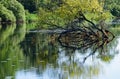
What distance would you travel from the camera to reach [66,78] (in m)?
21.0

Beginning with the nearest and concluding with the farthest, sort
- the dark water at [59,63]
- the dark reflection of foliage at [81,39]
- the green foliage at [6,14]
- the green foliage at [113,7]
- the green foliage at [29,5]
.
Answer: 1. the dark water at [59,63]
2. the dark reflection of foliage at [81,39]
3. the green foliage at [6,14]
4. the green foliage at [29,5]
5. the green foliage at [113,7]

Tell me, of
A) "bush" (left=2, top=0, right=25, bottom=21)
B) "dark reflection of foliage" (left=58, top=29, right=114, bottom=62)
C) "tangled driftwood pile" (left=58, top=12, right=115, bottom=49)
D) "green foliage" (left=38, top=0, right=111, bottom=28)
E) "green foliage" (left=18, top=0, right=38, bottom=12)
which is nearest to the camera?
"dark reflection of foliage" (left=58, top=29, right=114, bottom=62)

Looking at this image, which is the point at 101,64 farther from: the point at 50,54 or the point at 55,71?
the point at 50,54

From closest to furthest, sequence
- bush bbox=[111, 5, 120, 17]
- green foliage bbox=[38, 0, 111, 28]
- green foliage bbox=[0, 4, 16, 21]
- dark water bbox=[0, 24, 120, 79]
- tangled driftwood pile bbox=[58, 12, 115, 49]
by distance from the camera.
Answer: dark water bbox=[0, 24, 120, 79]
tangled driftwood pile bbox=[58, 12, 115, 49]
green foliage bbox=[38, 0, 111, 28]
green foliage bbox=[0, 4, 16, 21]
bush bbox=[111, 5, 120, 17]

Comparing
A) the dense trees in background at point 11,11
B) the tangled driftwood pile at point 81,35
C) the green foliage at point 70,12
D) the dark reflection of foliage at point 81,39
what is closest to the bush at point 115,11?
the dense trees in background at point 11,11

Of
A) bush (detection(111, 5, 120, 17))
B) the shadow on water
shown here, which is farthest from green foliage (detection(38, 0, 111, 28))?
bush (detection(111, 5, 120, 17))

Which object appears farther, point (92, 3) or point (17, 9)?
point (17, 9)

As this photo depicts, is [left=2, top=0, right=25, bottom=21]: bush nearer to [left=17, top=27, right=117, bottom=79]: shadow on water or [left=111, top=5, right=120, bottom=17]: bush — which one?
[left=111, top=5, right=120, bottom=17]: bush

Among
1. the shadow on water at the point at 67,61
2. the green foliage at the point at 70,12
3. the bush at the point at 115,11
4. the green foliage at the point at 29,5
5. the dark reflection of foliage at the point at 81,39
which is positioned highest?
the green foliage at the point at 70,12

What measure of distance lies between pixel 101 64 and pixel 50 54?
21.0 feet

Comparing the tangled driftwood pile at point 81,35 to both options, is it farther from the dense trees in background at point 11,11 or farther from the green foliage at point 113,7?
the green foliage at point 113,7

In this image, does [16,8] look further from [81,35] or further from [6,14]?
[81,35]

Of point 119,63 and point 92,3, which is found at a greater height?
point 92,3

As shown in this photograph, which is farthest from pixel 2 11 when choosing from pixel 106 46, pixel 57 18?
pixel 106 46
